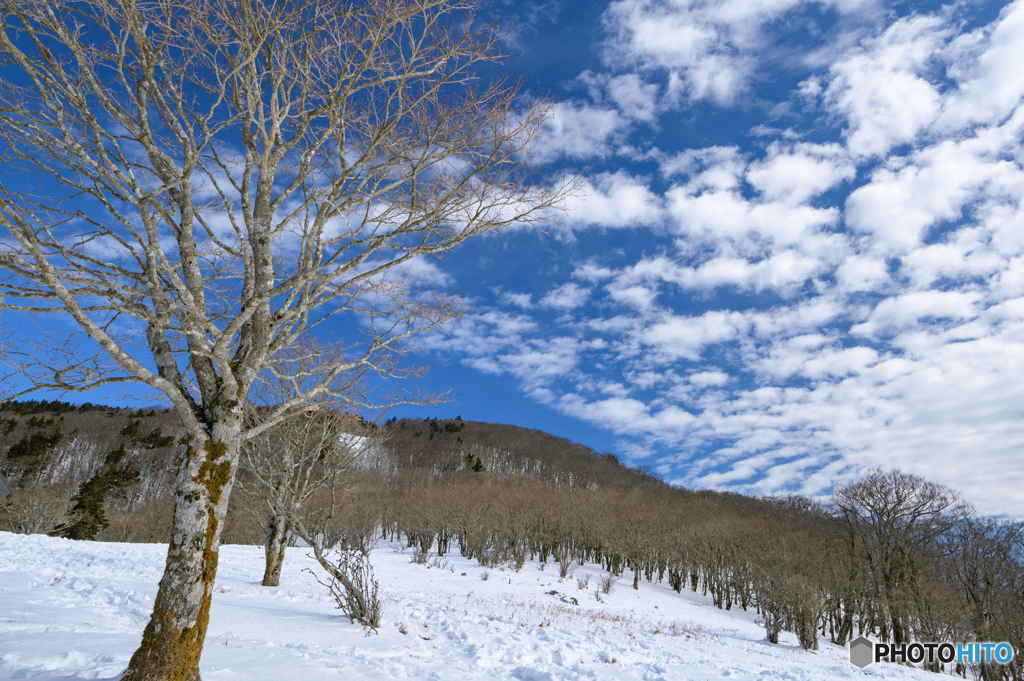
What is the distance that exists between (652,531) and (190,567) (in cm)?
4710

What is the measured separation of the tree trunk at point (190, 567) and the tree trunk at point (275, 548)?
9542 millimetres

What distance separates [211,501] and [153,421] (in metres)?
108

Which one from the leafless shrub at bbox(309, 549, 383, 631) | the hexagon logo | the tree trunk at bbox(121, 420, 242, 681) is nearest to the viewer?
the tree trunk at bbox(121, 420, 242, 681)

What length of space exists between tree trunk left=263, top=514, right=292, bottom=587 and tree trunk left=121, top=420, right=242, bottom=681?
9.54 m

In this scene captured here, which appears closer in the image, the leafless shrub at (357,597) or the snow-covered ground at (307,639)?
the snow-covered ground at (307,639)

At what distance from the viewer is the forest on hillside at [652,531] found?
1847 centimetres

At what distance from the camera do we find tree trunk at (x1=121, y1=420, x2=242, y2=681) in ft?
13.1

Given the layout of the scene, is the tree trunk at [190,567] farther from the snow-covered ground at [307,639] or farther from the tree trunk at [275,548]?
the tree trunk at [275,548]

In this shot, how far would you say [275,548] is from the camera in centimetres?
1335

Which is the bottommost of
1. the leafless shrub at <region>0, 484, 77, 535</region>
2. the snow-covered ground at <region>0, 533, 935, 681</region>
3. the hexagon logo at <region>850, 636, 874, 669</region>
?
the hexagon logo at <region>850, 636, 874, 669</region>

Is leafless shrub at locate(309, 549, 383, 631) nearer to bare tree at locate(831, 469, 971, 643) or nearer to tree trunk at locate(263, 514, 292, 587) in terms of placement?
tree trunk at locate(263, 514, 292, 587)

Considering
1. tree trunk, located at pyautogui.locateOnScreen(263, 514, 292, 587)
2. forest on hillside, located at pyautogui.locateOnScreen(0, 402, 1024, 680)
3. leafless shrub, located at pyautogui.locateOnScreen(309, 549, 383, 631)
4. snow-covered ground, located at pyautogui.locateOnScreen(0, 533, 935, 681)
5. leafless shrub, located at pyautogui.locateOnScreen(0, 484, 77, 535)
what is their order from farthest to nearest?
leafless shrub, located at pyautogui.locateOnScreen(0, 484, 77, 535), forest on hillside, located at pyautogui.locateOnScreen(0, 402, 1024, 680), tree trunk, located at pyautogui.locateOnScreen(263, 514, 292, 587), leafless shrub, located at pyautogui.locateOnScreen(309, 549, 383, 631), snow-covered ground, located at pyautogui.locateOnScreen(0, 533, 935, 681)

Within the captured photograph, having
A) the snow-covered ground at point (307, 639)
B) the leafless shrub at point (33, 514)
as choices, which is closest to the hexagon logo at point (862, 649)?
the snow-covered ground at point (307, 639)

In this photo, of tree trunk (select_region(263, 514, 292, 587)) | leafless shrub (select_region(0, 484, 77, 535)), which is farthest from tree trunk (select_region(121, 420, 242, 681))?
leafless shrub (select_region(0, 484, 77, 535))
